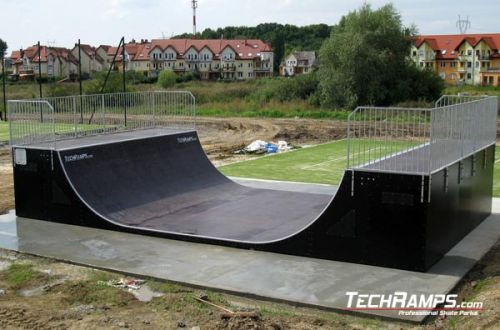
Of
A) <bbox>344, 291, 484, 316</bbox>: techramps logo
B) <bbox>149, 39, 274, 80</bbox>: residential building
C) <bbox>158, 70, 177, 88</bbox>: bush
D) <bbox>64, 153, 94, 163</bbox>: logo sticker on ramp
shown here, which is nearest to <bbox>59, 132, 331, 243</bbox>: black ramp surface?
<bbox>64, 153, 94, 163</bbox>: logo sticker on ramp

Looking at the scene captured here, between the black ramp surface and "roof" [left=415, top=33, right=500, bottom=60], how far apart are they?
221 feet

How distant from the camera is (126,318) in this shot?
21.6 feet

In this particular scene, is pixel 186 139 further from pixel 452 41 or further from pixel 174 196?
pixel 452 41

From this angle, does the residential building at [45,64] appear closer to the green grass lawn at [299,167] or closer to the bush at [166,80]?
the bush at [166,80]

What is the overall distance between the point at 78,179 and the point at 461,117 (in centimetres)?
675

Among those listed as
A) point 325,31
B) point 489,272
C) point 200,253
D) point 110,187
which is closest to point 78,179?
point 110,187

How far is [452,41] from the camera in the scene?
7819 centimetres

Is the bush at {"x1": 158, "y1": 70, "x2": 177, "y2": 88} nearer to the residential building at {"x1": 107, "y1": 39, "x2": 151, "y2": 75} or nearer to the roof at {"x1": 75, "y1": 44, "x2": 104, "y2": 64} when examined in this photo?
the residential building at {"x1": 107, "y1": 39, "x2": 151, "y2": 75}

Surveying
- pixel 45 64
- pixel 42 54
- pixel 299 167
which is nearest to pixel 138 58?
pixel 42 54

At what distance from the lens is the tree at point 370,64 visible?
3875 centimetres

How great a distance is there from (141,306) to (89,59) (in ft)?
305

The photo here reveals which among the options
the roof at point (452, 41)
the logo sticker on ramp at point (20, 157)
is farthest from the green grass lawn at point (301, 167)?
the roof at point (452, 41)

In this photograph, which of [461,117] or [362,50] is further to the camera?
[362,50]

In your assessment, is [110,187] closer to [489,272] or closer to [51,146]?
[51,146]
